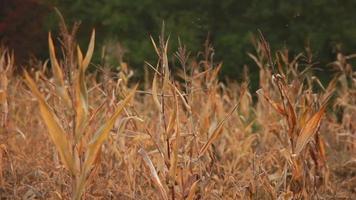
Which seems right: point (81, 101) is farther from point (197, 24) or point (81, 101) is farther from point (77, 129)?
point (197, 24)

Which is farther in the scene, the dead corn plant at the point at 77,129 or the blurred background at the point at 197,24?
the blurred background at the point at 197,24

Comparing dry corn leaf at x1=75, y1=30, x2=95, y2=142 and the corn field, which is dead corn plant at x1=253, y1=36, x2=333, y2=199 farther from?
dry corn leaf at x1=75, y1=30, x2=95, y2=142

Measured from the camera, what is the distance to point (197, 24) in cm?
614

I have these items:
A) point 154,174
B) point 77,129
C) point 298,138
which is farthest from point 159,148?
point 298,138

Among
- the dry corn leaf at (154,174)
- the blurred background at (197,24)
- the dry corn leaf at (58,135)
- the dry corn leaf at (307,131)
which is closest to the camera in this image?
the dry corn leaf at (58,135)

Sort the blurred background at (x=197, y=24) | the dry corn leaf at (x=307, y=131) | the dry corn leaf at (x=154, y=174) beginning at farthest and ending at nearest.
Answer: the blurred background at (x=197, y=24)
the dry corn leaf at (x=307, y=131)
the dry corn leaf at (x=154, y=174)

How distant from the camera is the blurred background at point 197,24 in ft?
20.6

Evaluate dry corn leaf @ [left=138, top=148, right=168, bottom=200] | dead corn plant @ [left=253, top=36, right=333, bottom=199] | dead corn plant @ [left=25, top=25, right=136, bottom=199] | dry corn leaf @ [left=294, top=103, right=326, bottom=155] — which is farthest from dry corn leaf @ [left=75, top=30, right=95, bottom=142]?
dry corn leaf @ [left=294, top=103, right=326, bottom=155]

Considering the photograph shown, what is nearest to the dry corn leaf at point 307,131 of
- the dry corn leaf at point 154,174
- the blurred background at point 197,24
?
the dry corn leaf at point 154,174

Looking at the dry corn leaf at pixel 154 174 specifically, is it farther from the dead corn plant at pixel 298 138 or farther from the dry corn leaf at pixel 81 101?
the dead corn plant at pixel 298 138

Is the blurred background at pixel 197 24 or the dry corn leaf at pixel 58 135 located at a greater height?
the dry corn leaf at pixel 58 135

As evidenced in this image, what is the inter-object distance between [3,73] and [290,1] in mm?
4437

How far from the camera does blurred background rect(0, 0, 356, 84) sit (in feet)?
20.6

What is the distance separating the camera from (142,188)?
264 cm
